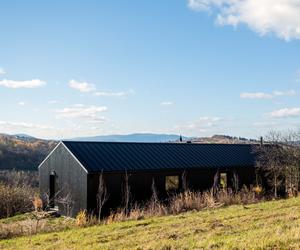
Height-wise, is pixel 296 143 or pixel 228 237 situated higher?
pixel 296 143

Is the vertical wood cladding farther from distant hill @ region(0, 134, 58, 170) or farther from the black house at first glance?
distant hill @ region(0, 134, 58, 170)

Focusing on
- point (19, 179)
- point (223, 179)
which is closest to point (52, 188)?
point (19, 179)

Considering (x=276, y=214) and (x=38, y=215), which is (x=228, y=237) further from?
(x=38, y=215)

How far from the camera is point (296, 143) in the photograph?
29922mm

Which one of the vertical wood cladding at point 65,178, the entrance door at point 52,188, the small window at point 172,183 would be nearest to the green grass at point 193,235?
the vertical wood cladding at point 65,178

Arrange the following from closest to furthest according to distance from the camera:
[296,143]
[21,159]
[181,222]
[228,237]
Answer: [228,237] < [181,222] < [296,143] < [21,159]

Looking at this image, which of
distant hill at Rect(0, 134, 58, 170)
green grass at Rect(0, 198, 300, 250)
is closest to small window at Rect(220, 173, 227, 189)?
green grass at Rect(0, 198, 300, 250)

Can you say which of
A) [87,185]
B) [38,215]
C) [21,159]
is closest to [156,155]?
[87,185]

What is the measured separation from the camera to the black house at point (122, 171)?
71.6 ft

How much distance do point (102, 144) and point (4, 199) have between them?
21.9ft

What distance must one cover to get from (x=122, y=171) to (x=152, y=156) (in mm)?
3163

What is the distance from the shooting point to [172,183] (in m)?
25.6

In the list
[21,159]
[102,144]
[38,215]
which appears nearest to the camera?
[38,215]

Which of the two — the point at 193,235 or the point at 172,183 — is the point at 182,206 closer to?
the point at 172,183
